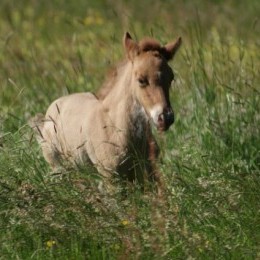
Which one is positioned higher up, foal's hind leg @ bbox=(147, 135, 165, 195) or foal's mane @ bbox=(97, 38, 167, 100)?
foal's mane @ bbox=(97, 38, 167, 100)

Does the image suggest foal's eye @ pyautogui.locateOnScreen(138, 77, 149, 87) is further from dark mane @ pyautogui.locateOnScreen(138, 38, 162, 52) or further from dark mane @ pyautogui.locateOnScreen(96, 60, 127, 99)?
dark mane @ pyautogui.locateOnScreen(96, 60, 127, 99)

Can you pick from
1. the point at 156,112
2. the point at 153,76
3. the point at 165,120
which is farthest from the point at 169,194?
the point at 153,76

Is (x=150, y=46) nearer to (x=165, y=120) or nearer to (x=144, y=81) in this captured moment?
(x=144, y=81)

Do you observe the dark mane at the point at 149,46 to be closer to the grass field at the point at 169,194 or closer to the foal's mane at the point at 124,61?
the foal's mane at the point at 124,61

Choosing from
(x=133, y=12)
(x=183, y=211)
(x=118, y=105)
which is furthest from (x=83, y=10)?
(x=183, y=211)

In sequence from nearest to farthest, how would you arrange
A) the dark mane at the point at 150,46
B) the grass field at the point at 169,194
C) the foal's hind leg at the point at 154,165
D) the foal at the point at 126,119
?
the grass field at the point at 169,194 < the foal's hind leg at the point at 154,165 < the foal at the point at 126,119 < the dark mane at the point at 150,46

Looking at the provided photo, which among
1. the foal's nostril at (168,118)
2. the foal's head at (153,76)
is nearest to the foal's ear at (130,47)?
the foal's head at (153,76)

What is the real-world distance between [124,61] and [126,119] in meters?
0.50

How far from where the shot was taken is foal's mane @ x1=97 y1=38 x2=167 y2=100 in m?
8.55

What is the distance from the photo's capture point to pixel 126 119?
8.77m

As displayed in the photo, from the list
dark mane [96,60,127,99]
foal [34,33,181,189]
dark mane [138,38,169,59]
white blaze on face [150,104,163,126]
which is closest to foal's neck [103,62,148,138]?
foal [34,33,181,189]

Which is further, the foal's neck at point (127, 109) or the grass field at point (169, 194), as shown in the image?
the foal's neck at point (127, 109)

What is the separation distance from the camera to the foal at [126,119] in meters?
8.37

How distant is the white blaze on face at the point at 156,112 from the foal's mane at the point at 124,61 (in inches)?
17.2
